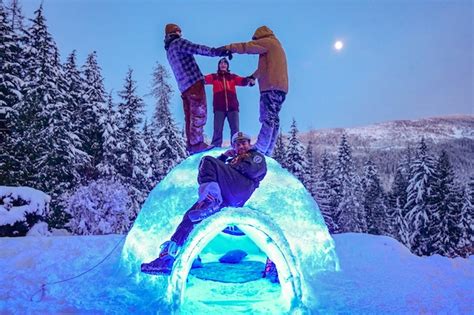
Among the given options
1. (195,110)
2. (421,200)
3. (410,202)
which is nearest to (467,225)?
(421,200)

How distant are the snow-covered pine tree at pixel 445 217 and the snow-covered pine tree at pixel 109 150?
17.9m

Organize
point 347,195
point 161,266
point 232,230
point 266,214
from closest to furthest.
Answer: point 161,266
point 266,214
point 232,230
point 347,195

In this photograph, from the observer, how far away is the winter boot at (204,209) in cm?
425

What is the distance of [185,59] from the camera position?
223 inches

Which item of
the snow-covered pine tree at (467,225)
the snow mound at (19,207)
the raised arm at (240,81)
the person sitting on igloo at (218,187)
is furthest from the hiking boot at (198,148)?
the snow-covered pine tree at (467,225)

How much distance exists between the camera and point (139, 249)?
5.17 metres

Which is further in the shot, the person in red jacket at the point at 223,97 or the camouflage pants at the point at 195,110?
the person in red jacket at the point at 223,97

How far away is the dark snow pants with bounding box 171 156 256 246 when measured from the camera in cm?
441

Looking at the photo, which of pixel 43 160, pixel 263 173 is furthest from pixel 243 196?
pixel 43 160

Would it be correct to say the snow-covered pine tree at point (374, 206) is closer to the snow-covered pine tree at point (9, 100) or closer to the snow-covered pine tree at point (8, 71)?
the snow-covered pine tree at point (9, 100)

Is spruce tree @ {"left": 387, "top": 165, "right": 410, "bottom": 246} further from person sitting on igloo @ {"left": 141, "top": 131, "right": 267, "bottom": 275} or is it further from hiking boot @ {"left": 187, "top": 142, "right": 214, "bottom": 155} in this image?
person sitting on igloo @ {"left": 141, "top": 131, "right": 267, "bottom": 275}

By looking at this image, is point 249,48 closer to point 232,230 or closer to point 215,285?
point 232,230

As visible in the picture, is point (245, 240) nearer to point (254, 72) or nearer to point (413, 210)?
point (254, 72)

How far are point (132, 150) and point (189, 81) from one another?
15.7 m
